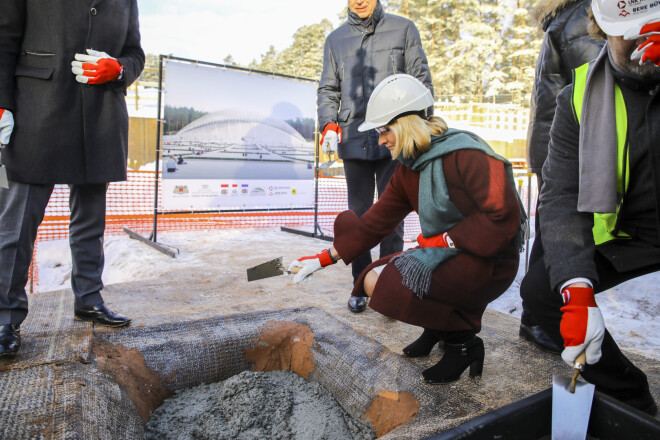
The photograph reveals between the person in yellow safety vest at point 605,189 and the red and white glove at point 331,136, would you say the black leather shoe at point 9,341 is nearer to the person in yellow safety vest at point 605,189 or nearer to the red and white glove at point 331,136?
the red and white glove at point 331,136

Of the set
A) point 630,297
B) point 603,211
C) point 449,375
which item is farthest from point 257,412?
point 630,297

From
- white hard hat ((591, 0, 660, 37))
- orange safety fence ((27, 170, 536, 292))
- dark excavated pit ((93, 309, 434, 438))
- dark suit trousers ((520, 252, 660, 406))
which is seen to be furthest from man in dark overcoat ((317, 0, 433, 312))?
orange safety fence ((27, 170, 536, 292))

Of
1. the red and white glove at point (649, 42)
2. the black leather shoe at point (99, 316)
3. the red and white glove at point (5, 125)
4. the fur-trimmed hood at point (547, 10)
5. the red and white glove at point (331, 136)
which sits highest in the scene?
the fur-trimmed hood at point (547, 10)

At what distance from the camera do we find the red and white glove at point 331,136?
114 inches

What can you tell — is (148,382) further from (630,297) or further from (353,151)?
(630,297)

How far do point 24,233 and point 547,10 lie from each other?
2.76 metres

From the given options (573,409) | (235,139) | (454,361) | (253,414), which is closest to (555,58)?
(454,361)

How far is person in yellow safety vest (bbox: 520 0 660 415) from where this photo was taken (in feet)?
4.27

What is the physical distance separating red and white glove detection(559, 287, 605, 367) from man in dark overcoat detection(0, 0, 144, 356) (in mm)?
1991

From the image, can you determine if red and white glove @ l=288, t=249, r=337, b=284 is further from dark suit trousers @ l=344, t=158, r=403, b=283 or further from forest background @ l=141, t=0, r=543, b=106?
forest background @ l=141, t=0, r=543, b=106

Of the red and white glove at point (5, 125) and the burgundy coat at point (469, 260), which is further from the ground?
the red and white glove at point (5, 125)

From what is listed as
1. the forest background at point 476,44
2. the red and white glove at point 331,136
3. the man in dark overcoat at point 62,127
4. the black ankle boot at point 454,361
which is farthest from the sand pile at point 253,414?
the forest background at point 476,44

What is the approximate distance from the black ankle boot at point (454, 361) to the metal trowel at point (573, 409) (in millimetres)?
501

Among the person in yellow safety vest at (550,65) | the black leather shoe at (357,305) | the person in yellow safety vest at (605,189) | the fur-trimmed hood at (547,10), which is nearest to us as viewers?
the person in yellow safety vest at (605,189)
